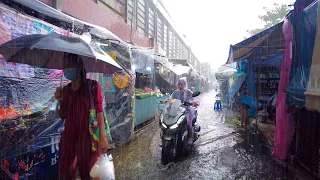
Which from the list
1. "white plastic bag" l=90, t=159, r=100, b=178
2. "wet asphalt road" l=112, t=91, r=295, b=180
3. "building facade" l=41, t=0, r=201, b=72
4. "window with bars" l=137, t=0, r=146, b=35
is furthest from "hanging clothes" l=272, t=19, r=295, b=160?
"window with bars" l=137, t=0, r=146, b=35

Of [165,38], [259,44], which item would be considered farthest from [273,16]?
[259,44]

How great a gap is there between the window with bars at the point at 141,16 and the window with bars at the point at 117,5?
273 centimetres

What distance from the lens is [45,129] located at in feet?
12.0

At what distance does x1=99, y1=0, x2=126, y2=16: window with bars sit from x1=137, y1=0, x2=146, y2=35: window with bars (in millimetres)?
2729

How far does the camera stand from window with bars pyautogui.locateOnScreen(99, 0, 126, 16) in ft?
36.3

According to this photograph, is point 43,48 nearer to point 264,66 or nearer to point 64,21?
point 64,21

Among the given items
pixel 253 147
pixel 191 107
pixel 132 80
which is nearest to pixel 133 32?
pixel 132 80

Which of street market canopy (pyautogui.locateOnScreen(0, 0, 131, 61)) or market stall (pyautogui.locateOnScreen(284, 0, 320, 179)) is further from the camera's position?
street market canopy (pyautogui.locateOnScreen(0, 0, 131, 61))

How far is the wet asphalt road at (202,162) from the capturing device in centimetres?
451

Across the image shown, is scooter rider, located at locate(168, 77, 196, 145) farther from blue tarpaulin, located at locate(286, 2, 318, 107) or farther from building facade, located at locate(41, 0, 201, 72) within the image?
building facade, located at locate(41, 0, 201, 72)

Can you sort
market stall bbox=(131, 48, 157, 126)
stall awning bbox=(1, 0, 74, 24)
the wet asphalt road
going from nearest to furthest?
1. stall awning bbox=(1, 0, 74, 24)
2. the wet asphalt road
3. market stall bbox=(131, 48, 157, 126)

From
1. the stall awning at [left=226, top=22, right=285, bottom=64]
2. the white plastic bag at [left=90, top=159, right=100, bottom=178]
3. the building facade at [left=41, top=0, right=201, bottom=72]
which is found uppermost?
the building facade at [left=41, top=0, right=201, bottom=72]

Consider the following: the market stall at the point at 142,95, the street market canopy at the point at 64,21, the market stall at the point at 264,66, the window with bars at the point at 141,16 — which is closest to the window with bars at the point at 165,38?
the window with bars at the point at 141,16

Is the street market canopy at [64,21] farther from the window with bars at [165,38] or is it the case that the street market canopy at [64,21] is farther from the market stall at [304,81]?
the window with bars at [165,38]
